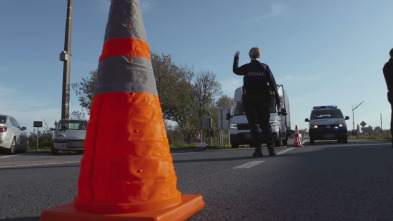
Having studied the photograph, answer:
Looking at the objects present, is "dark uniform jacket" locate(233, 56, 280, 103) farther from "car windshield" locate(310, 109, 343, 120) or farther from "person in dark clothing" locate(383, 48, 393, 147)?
"car windshield" locate(310, 109, 343, 120)

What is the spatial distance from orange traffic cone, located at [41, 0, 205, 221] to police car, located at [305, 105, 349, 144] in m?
17.5

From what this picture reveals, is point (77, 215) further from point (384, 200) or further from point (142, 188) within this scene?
point (384, 200)

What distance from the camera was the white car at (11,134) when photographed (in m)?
13.5

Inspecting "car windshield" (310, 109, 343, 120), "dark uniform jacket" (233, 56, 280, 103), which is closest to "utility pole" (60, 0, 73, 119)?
"car windshield" (310, 109, 343, 120)

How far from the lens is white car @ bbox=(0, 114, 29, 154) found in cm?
1346

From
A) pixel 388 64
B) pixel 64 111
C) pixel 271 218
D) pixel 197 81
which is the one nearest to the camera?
pixel 271 218

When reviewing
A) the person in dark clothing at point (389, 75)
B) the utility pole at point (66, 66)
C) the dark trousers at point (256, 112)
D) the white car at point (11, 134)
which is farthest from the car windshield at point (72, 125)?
the person in dark clothing at point (389, 75)

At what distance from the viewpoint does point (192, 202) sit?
2.18 meters

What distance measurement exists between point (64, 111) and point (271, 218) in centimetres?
1820

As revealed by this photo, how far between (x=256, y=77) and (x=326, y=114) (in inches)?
547

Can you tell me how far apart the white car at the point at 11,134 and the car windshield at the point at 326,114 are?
14676 millimetres

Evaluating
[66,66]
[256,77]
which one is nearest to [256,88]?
[256,77]

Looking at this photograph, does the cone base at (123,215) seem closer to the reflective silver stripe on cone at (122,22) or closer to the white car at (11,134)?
the reflective silver stripe on cone at (122,22)

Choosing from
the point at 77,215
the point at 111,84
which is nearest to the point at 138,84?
the point at 111,84
